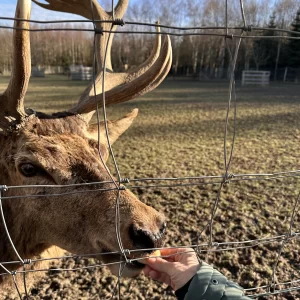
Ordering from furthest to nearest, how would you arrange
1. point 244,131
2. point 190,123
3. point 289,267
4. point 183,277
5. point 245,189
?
point 190,123
point 244,131
point 245,189
point 289,267
point 183,277

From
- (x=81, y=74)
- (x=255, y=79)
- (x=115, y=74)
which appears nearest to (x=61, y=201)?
(x=115, y=74)

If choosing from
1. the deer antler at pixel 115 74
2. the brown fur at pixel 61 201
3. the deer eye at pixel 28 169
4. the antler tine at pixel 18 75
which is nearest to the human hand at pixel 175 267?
the brown fur at pixel 61 201

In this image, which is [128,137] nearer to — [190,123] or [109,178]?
[190,123]

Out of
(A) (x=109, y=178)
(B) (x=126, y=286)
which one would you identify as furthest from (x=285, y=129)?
(A) (x=109, y=178)

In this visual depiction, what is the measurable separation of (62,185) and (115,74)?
2067 millimetres

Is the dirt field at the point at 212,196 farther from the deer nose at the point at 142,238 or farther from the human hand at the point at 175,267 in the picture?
the deer nose at the point at 142,238

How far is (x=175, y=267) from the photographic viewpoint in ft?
6.38

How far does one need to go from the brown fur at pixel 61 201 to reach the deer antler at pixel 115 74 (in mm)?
398

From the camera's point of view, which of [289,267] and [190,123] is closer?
[289,267]

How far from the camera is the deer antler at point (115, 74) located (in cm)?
282

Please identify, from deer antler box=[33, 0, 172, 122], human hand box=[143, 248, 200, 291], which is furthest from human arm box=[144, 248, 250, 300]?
deer antler box=[33, 0, 172, 122]

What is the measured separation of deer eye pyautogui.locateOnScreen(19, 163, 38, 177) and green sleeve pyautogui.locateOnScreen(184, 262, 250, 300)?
138 cm

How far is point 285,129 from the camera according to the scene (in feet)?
35.7

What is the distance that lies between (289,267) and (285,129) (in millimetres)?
7894
